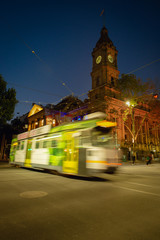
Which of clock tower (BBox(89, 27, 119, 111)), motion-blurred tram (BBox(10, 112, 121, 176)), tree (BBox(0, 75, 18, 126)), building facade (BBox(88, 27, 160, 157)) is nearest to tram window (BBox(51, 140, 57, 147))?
Result: motion-blurred tram (BBox(10, 112, 121, 176))

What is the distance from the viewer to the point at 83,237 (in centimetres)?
262

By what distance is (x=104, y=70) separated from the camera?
4084 cm

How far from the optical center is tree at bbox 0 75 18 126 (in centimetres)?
1886

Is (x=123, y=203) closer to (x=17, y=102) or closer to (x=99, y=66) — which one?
(x=17, y=102)

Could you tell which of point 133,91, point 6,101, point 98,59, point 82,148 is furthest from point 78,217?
point 98,59

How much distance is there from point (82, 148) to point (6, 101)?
1461cm

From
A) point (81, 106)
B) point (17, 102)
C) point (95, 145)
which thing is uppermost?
point (81, 106)

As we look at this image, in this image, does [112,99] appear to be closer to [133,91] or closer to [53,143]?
[133,91]

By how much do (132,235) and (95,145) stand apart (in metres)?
5.84

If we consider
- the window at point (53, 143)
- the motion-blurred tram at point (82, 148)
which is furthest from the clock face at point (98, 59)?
the window at point (53, 143)

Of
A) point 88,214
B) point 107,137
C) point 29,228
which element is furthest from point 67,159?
point 29,228

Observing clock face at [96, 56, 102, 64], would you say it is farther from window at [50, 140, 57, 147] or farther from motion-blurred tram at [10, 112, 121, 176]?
window at [50, 140, 57, 147]

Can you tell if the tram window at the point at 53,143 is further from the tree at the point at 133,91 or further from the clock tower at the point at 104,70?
→ the clock tower at the point at 104,70

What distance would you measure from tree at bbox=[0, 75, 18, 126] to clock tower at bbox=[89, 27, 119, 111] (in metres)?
21.9
